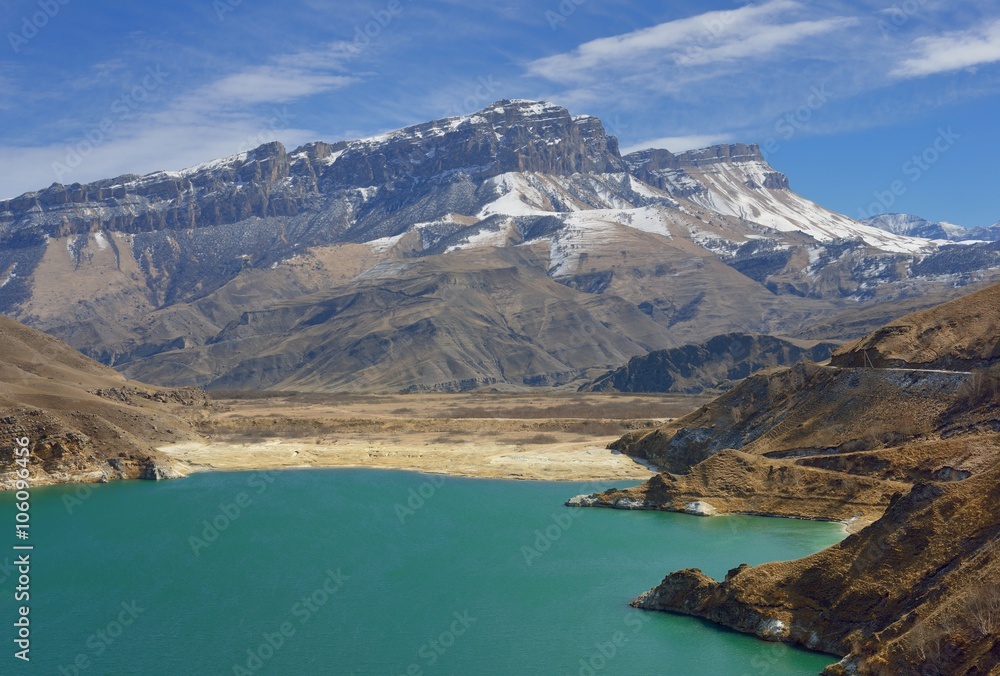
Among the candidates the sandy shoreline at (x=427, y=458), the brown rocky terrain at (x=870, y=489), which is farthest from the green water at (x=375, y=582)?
the sandy shoreline at (x=427, y=458)

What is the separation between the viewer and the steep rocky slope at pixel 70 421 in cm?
8850

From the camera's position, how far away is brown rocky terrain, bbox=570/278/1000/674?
121 ft

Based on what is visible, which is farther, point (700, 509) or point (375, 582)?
point (700, 509)

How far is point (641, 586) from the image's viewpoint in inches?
2061

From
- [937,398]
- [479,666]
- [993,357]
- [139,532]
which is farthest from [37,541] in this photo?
[993,357]

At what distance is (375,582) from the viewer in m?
55.8

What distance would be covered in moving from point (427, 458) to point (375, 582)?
51792mm

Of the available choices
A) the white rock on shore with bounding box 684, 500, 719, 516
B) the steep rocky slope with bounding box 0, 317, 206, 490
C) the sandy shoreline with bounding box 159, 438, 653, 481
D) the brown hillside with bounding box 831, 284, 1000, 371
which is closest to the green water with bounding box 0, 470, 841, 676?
the white rock on shore with bounding box 684, 500, 719, 516

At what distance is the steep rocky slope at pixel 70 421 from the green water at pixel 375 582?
16.5ft

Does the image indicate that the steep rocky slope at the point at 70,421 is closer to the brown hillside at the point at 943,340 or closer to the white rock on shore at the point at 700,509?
the white rock on shore at the point at 700,509

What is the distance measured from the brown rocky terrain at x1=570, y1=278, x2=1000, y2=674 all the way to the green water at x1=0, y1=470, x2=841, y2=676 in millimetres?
2311

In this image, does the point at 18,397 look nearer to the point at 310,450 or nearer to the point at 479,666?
the point at 310,450

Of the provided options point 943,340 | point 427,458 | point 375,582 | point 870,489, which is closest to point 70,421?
point 427,458

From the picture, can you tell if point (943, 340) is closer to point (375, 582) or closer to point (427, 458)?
point (375, 582)
